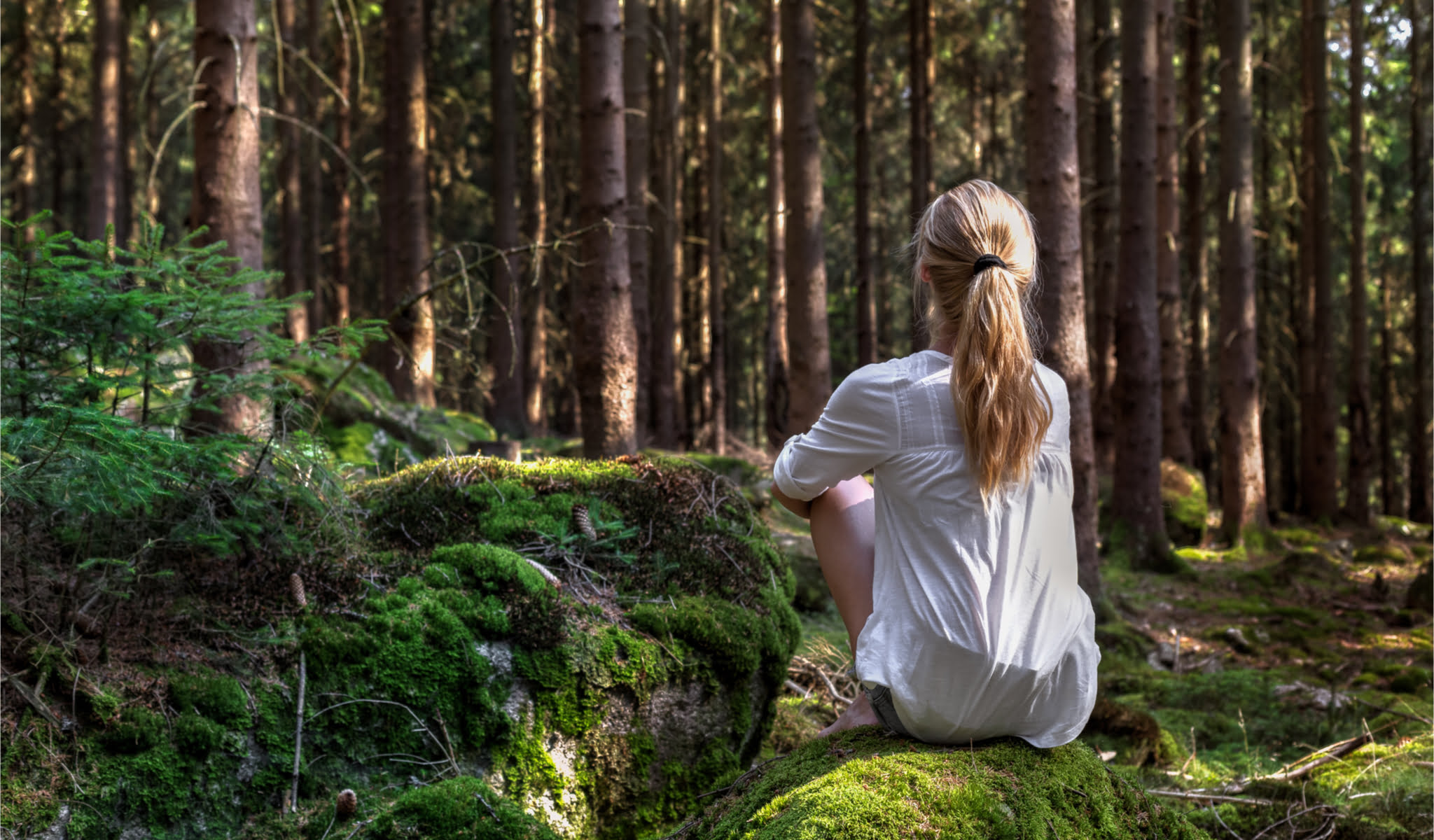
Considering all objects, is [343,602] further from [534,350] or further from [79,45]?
[79,45]

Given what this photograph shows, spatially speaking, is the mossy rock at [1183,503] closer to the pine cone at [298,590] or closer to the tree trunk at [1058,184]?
the tree trunk at [1058,184]

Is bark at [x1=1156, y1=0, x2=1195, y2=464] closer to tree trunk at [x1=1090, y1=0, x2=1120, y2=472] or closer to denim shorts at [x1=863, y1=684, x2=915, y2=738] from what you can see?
tree trunk at [x1=1090, y1=0, x2=1120, y2=472]

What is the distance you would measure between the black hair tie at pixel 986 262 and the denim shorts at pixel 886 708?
1115 mm

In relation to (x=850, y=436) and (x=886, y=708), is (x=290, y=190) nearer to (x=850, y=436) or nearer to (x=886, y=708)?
(x=850, y=436)

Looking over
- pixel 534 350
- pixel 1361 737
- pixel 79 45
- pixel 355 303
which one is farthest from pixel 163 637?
pixel 79 45

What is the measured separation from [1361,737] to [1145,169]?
8.05 meters

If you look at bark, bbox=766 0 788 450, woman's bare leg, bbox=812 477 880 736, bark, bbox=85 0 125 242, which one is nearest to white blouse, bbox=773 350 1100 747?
woman's bare leg, bbox=812 477 880 736

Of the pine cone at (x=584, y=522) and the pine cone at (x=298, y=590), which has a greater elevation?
the pine cone at (x=584, y=522)

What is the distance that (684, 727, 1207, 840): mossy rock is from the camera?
210 centimetres

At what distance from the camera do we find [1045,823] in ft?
7.35

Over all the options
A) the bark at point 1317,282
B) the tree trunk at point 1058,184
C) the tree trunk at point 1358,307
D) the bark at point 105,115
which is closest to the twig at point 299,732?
the tree trunk at point 1058,184

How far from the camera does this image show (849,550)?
2811 mm

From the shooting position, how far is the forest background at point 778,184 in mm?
7324

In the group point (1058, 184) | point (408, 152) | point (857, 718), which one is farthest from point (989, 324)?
point (408, 152)
